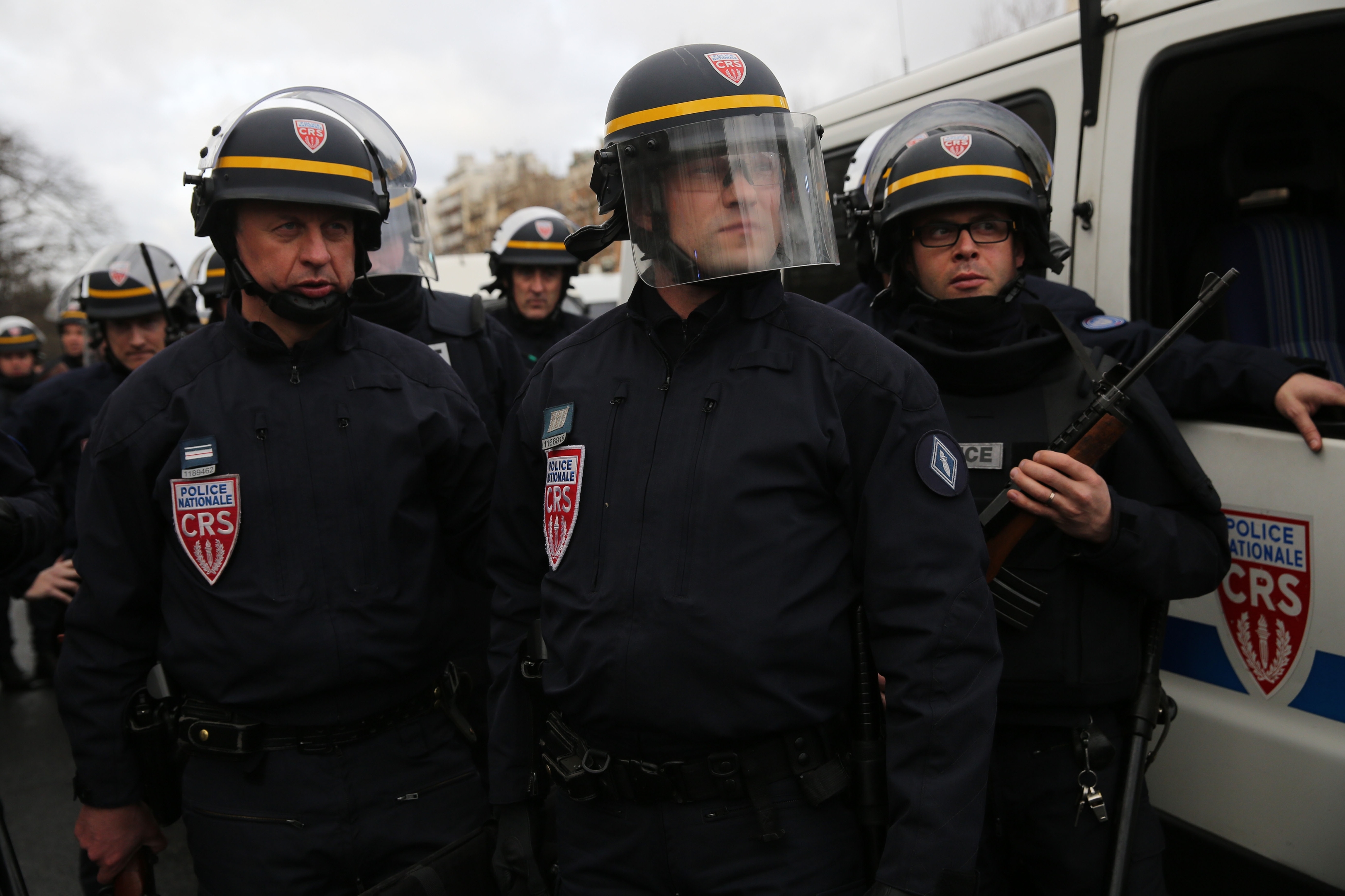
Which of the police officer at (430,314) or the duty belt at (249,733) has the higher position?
the police officer at (430,314)

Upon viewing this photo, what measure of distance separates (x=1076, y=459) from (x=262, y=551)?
1.68 meters

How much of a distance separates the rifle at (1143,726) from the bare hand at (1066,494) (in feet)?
1.09

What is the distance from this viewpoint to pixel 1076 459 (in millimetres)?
2076

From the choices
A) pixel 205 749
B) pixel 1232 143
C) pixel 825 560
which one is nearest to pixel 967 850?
pixel 825 560

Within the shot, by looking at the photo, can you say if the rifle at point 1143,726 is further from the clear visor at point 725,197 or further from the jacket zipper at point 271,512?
the jacket zipper at point 271,512

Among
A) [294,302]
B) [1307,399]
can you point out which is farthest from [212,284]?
[1307,399]

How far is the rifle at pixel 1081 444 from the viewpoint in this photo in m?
1.99

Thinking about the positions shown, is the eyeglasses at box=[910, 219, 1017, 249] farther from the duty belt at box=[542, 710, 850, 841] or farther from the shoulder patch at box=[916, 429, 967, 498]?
the duty belt at box=[542, 710, 850, 841]

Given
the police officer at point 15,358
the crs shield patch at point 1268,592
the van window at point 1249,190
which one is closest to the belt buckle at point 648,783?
the crs shield patch at point 1268,592

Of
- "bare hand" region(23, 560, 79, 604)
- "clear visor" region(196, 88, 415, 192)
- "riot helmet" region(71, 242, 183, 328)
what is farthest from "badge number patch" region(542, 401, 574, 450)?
"riot helmet" region(71, 242, 183, 328)

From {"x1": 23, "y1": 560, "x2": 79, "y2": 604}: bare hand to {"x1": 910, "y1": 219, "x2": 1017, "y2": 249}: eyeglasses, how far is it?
2.72 m

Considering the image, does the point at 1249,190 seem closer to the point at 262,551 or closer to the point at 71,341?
the point at 262,551

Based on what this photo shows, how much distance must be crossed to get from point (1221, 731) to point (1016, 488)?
802mm

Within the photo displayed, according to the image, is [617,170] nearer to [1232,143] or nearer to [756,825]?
[756,825]
